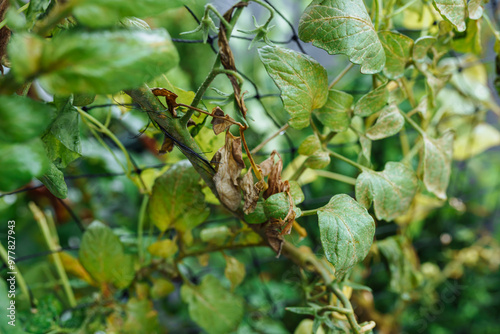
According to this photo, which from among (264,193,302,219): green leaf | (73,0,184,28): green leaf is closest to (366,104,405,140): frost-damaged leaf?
(264,193,302,219): green leaf

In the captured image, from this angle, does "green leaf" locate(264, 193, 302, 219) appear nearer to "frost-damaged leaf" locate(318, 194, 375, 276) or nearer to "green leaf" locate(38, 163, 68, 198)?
"frost-damaged leaf" locate(318, 194, 375, 276)

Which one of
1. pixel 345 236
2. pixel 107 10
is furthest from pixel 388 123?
pixel 107 10

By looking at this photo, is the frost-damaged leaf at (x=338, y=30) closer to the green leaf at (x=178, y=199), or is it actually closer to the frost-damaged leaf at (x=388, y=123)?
the frost-damaged leaf at (x=388, y=123)

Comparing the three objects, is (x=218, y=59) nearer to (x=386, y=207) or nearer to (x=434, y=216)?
(x=386, y=207)

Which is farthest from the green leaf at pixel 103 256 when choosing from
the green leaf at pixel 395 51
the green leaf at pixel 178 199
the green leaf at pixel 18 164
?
the green leaf at pixel 395 51

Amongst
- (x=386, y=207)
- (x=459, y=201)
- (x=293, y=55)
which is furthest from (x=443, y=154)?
(x=459, y=201)

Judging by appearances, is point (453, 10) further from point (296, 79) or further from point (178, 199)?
point (178, 199)
